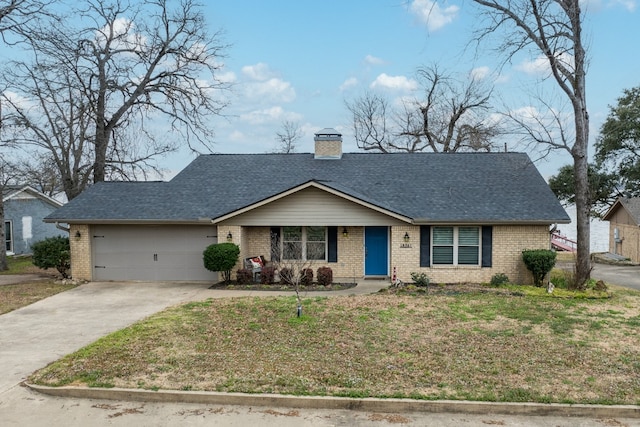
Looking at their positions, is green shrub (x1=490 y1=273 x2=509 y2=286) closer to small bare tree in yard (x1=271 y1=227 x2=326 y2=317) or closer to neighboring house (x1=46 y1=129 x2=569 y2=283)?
neighboring house (x1=46 y1=129 x2=569 y2=283)

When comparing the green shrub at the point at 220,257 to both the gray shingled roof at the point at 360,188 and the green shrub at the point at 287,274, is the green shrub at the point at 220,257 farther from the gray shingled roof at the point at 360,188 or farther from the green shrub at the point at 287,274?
the green shrub at the point at 287,274

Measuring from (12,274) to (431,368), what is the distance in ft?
64.8

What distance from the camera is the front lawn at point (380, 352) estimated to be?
7066 mm

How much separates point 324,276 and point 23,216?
21.9 meters

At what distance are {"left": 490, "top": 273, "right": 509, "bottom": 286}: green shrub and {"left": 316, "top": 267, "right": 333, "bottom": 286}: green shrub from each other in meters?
5.52

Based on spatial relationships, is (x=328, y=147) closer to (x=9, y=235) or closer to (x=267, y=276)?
(x=267, y=276)

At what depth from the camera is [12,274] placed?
20.6 meters

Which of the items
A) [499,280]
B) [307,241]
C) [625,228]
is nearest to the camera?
[499,280]

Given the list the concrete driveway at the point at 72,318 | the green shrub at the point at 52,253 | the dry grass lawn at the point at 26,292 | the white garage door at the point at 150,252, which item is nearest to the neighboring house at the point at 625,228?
the white garage door at the point at 150,252

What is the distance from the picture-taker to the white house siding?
1673cm

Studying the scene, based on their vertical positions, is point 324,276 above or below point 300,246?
below

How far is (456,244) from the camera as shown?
16.8 metres

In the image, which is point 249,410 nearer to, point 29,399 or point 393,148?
point 29,399

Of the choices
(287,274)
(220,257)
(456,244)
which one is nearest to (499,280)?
(456,244)
